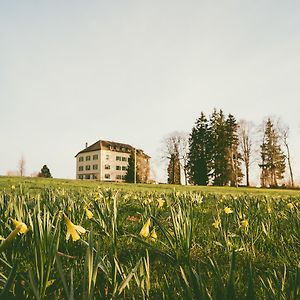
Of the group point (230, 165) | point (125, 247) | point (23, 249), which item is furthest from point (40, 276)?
point (230, 165)

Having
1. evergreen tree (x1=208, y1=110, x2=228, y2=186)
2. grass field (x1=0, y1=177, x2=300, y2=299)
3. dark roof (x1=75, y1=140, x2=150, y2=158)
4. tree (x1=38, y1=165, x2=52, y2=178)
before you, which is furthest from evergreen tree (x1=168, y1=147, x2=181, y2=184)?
grass field (x1=0, y1=177, x2=300, y2=299)

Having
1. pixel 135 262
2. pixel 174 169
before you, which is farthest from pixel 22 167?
pixel 135 262

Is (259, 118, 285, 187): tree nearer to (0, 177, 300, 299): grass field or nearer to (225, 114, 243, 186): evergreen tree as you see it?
(225, 114, 243, 186): evergreen tree

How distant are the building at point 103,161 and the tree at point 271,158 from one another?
28127 millimetres

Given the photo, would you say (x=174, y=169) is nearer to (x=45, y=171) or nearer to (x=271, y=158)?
(x=271, y=158)

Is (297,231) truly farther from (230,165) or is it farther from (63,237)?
(230,165)

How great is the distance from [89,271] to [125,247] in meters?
1.56

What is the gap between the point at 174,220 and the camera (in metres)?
2.05

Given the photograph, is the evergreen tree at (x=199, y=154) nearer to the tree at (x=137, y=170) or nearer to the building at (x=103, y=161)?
the tree at (x=137, y=170)

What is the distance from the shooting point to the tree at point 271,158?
5582cm

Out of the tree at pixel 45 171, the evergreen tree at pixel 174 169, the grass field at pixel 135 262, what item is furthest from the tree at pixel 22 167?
the grass field at pixel 135 262

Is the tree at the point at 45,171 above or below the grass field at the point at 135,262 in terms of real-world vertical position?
above

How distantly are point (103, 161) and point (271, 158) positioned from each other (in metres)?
40.5

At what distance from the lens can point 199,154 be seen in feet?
190
